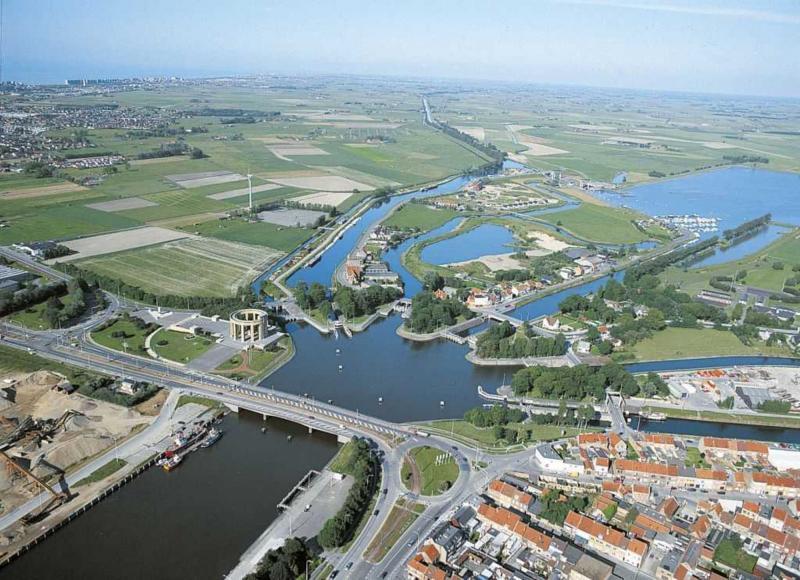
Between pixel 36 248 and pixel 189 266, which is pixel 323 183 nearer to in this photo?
pixel 189 266

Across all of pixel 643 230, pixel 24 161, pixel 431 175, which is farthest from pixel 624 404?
pixel 24 161

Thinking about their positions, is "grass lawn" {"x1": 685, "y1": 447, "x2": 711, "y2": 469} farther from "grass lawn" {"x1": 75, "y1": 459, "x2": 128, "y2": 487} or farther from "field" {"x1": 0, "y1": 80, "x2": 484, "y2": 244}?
"field" {"x1": 0, "y1": 80, "x2": 484, "y2": 244}

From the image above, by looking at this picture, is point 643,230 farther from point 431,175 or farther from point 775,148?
point 775,148

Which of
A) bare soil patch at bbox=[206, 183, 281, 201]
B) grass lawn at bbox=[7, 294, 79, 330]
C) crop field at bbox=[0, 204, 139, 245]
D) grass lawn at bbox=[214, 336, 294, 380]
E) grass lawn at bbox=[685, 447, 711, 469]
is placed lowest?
grass lawn at bbox=[685, 447, 711, 469]

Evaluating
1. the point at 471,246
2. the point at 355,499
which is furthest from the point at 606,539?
the point at 471,246

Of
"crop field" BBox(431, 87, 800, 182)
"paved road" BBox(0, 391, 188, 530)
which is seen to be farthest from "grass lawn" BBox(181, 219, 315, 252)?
"crop field" BBox(431, 87, 800, 182)

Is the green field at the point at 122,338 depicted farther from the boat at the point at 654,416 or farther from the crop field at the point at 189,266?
the boat at the point at 654,416
